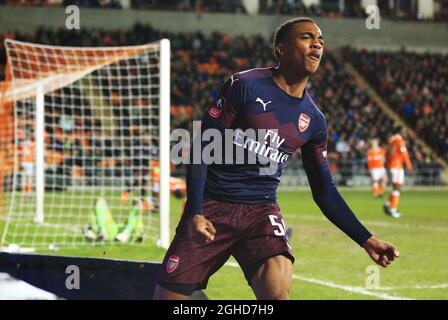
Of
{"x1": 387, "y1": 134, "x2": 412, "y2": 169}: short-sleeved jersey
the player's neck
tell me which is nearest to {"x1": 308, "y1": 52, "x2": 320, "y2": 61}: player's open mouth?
the player's neck

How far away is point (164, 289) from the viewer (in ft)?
15.0

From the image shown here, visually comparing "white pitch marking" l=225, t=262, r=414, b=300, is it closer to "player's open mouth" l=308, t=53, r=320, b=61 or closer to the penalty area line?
"player's open mouth" l=308, t=53, r=320, b=61

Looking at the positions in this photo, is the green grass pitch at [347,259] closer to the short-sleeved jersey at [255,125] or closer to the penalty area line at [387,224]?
the penalty area line at [387,224]

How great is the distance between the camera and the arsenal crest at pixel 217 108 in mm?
4613

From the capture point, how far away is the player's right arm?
4.36 meters

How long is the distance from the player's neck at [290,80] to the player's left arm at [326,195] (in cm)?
27

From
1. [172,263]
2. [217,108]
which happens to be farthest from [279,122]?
[172,263]

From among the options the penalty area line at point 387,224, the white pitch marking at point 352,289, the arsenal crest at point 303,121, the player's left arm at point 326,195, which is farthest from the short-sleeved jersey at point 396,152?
the arsenal crest at point 303,121

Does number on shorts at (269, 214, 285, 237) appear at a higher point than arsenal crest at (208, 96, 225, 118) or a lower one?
lower

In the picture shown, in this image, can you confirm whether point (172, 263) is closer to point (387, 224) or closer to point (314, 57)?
point (314, 57)

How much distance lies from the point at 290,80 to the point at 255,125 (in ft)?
1.08

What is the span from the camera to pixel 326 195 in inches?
198

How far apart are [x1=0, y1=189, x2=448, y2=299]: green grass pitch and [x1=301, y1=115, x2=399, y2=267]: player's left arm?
310 centimetres
